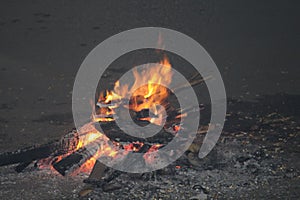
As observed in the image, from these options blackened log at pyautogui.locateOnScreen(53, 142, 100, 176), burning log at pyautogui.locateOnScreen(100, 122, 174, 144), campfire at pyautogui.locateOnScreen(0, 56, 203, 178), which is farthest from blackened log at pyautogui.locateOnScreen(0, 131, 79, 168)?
burning log at pyautogui.locateOnScreen(100, 122, 174, 144)

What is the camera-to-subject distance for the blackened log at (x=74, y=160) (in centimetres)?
381

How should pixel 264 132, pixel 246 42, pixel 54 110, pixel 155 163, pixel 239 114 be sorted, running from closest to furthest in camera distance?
pixel 155 163, pixel 264 132, pixel 239 114, pixel 54 110, pixel 246 42

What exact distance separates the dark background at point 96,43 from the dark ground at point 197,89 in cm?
1

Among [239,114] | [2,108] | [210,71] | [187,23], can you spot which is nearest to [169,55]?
[210,71]

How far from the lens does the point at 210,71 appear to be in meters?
6.12

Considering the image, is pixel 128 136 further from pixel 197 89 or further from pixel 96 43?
pixel 96 43

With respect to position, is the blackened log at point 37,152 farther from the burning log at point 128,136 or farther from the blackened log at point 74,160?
the burning log at point 128,136

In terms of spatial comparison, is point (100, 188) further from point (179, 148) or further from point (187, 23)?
point (187, 23)

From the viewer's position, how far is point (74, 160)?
385 centimetres

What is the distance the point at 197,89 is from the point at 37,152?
7.43ft

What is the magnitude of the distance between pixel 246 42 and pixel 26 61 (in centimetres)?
329

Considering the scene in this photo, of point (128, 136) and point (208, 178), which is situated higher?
point (128, 136)

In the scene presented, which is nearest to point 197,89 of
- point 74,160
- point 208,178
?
point 208,178

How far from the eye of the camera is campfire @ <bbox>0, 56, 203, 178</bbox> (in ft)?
12.8
